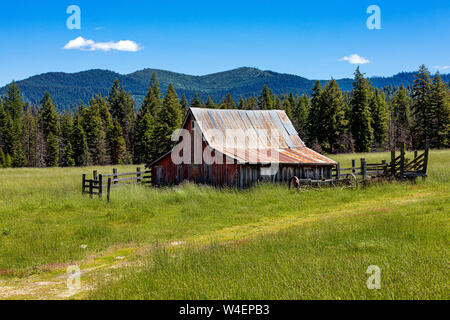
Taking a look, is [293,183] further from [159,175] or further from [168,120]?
[168,120]

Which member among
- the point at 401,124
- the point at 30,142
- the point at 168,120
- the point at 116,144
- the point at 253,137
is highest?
the point at 401,124

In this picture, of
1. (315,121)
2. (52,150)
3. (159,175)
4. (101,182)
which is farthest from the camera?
(52,150)

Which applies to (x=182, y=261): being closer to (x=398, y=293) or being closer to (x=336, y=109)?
(x=398, y=293)

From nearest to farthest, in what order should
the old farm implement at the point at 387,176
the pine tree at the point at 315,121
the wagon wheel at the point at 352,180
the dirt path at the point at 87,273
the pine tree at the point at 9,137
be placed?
1. the dirt path at the point at 87,273
2. the old farm implement at the point at 387,176
3. the wagon wheel at the point at 352,180
4. the pine tree at the point at 315,121
5. the pine tree at the point at 9,137

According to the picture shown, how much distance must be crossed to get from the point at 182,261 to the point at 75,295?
7.41 feet

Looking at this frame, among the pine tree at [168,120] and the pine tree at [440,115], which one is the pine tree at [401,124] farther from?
the pine tree at [168,120]

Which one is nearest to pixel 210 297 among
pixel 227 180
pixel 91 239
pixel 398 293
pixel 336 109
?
pixel 398 293

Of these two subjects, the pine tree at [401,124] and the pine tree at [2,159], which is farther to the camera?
the pine tree at [401,124]

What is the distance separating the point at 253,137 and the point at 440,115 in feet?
136

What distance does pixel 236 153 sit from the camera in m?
24.0

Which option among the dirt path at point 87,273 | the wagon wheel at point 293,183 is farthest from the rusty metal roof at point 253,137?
the dirt path at point 87,273

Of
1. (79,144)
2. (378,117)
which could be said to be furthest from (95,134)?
(378,117)

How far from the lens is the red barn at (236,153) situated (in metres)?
23.1

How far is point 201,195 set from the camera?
19.8 metres
